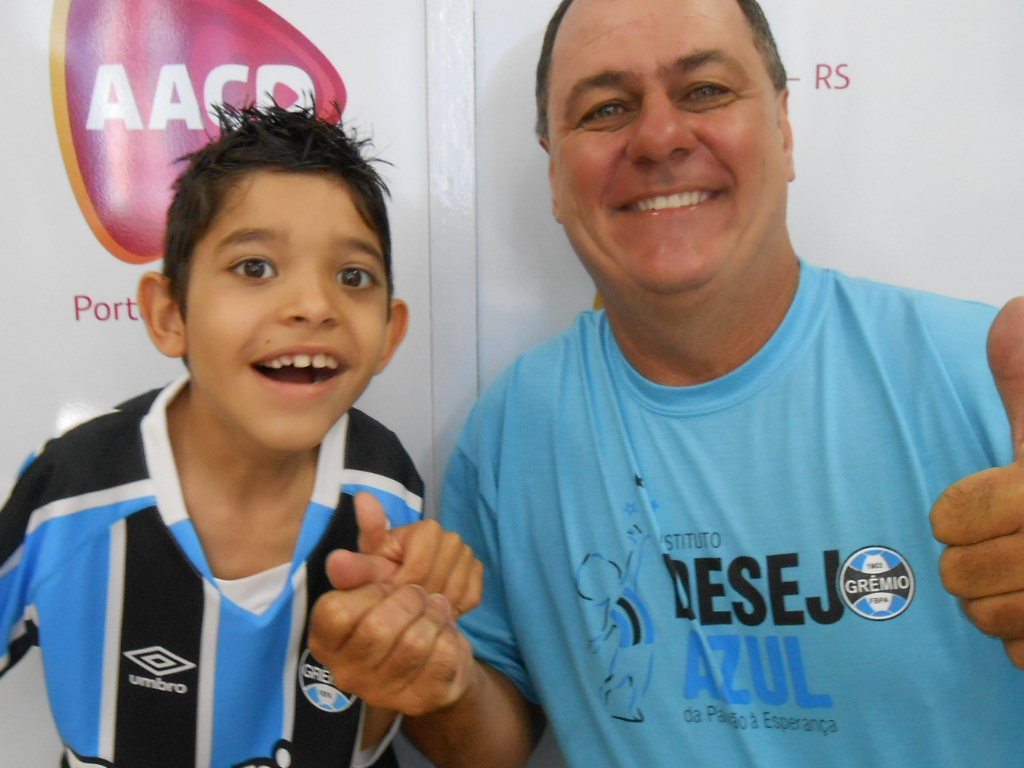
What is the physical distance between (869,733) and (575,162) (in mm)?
714

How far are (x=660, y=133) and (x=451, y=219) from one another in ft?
1.33

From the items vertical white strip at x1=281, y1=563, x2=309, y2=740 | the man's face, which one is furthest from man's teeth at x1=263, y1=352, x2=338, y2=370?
the man's face

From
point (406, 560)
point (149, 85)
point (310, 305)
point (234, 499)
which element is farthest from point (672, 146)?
point (149, 85)

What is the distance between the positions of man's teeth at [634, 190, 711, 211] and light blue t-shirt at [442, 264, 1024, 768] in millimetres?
176

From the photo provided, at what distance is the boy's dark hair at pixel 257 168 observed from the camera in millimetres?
836

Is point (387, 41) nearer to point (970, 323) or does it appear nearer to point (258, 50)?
point (258, 50)

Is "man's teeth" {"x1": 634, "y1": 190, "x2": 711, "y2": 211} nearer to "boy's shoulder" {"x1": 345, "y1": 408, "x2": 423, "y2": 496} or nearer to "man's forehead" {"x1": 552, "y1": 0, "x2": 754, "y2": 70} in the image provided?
"man's forehead" {"x1": 552, "y1": 0, "x2": 754, "y2": 70}

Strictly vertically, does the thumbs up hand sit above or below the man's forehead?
below

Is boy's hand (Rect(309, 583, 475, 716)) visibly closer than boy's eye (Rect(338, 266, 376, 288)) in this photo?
Yes

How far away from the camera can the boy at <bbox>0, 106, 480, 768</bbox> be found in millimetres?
794

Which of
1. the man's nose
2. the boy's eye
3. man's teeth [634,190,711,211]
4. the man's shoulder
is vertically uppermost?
the man's nose

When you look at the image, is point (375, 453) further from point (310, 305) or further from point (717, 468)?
point (717, 468)

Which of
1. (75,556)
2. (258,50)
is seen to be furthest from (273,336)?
(258,50)

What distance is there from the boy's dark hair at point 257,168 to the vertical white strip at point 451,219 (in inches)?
10.1
